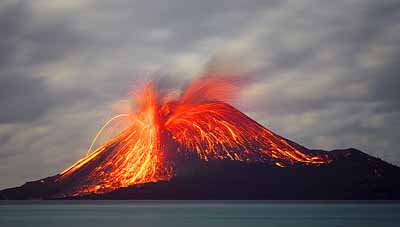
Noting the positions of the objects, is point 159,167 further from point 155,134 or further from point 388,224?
→ point 388,224

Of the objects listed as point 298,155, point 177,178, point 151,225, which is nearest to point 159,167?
point 177,178

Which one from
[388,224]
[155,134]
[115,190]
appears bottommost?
[388,224]

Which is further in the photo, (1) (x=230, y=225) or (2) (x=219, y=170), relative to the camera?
(2) (x=219, y=170)

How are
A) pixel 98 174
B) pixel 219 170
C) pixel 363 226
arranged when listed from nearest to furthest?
1. pixel 363 226
2. pixel 98 174
3. pixel 219 170

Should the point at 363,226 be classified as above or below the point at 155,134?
below

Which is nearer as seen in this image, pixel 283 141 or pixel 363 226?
pixel 363 226

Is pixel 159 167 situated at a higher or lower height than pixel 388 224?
higher

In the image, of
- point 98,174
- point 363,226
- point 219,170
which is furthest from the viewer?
point 219,170

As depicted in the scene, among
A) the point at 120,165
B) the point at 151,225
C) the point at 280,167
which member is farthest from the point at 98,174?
the point at 151,225

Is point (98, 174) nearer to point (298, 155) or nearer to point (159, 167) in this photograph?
point (159, 167)
